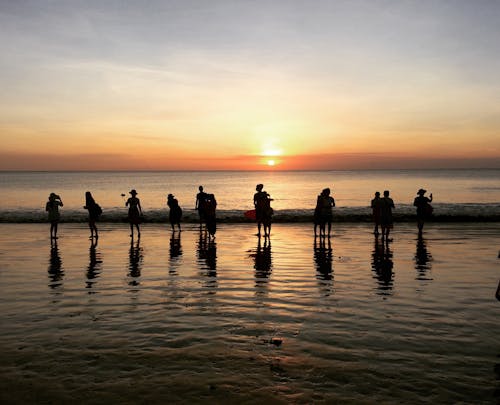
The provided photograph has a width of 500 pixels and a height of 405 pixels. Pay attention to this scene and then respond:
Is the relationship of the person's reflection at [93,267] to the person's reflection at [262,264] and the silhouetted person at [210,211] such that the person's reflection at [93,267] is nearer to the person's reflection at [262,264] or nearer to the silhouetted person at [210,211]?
the person's reflection at [262,264]

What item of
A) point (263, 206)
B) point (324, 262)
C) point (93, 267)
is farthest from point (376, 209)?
point (93, 267)

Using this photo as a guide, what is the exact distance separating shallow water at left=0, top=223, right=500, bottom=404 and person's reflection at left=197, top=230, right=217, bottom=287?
71 millimetres

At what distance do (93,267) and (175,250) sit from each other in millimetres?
4560

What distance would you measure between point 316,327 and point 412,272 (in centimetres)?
635

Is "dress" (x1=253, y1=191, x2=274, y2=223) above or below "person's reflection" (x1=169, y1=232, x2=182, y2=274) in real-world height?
above

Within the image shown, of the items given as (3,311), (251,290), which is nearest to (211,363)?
(251,290)

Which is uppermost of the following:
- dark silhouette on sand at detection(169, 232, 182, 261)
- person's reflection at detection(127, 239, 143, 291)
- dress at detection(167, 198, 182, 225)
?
dress at detection(167, 198, 182, 225)

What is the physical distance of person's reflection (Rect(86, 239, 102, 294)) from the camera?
11.8m

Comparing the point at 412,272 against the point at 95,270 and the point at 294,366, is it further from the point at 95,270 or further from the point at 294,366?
the point at 95,270

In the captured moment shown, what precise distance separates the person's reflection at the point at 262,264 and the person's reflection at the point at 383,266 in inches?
119

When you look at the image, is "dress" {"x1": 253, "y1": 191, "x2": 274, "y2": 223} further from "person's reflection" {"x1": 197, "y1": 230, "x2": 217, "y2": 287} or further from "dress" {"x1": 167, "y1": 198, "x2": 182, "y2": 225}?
"dress" {"x1": 167, "y1": 198, "x2": 182, "y2": 225}

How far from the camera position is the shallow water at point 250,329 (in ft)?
18.5

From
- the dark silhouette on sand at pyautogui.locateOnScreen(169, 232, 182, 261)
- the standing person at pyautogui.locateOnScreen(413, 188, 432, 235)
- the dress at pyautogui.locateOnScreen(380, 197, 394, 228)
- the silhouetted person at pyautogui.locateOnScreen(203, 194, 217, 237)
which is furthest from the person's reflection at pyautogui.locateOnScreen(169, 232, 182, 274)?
the standing person at pyautogui.locateOnScreen(413, 188, 432, 235)

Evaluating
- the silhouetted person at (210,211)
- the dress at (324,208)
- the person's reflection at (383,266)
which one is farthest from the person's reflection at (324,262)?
the silhouetted person at (210,211)
